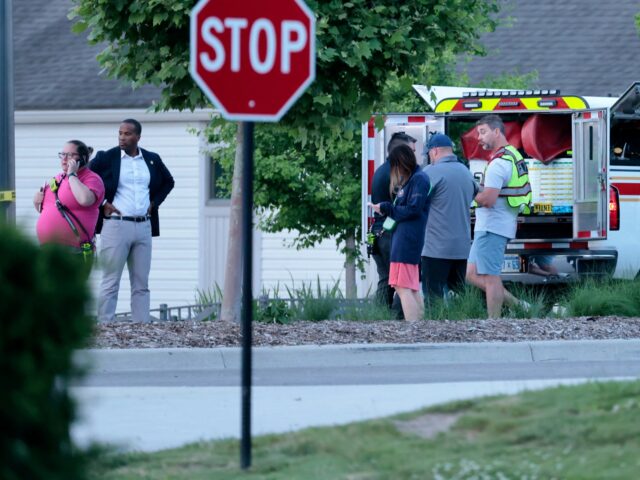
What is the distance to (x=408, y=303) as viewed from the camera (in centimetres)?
1184

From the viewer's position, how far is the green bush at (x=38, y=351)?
3379 millimetres

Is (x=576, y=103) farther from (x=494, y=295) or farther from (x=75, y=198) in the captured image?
(x=75, y=198)

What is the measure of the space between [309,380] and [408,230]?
Result: 2.82 meters

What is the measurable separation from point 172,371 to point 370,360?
1.38 meters

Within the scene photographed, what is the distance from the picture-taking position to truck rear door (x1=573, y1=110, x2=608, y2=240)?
50.5 ft

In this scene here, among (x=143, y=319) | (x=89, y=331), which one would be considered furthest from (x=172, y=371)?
(x=89, y=331)

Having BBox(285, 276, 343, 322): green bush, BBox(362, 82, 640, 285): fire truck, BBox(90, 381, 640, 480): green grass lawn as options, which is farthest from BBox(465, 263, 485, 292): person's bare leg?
BBox(90, 381, 640, 480): green grass lawn

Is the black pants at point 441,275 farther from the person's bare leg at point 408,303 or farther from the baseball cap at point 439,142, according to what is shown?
the baseball cap at point 439,142

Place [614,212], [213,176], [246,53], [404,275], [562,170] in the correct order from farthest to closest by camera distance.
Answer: [213,176] < [562,170] < [614,212] < [404,275] < [246,53]

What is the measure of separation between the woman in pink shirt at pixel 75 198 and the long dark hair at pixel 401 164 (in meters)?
2.40

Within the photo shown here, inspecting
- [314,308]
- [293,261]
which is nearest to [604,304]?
[314,308]

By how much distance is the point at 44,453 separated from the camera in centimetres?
347

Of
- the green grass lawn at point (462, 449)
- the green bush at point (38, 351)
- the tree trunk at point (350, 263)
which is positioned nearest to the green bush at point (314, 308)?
the green grass lawn at point (462, 449)

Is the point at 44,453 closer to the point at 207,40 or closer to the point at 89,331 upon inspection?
the point at 89,331
